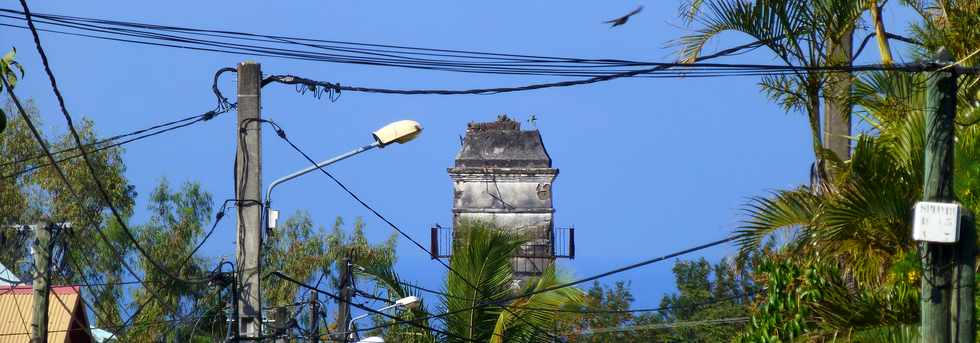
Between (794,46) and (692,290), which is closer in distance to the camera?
(794,46)

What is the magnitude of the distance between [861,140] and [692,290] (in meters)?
39.0

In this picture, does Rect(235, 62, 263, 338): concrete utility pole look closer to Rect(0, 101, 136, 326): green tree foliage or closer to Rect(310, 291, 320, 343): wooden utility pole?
Rect(310, 291, 320, 343): wooden utility pole

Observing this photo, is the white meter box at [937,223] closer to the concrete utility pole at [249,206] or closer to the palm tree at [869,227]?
the palm tree at [869,227]

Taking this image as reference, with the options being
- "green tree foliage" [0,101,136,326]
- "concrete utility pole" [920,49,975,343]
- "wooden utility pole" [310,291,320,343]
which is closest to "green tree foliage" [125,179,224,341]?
"green tree foliage" [0,101,136,326]

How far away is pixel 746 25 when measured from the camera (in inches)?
574

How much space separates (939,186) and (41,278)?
10.6 m

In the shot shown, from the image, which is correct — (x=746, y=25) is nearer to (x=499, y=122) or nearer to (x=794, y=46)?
(x=794, y=46)

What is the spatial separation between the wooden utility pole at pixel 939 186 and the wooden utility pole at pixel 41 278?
33.3 feet

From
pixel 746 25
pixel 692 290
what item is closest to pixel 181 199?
pixel 692 290

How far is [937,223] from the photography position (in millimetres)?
10523

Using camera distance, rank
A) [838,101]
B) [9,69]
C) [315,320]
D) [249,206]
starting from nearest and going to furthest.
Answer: [9,69]
[249,206]
[838,101]
[315,320]

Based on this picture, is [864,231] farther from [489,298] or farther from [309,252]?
[309,252]

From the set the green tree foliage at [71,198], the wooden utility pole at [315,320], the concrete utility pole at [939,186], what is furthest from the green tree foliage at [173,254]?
the concrete utility pole at [939,186]

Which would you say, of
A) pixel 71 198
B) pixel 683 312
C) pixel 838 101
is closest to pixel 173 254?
pixel 71 198
